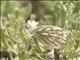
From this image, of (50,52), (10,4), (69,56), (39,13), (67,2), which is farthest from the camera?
(39,13)

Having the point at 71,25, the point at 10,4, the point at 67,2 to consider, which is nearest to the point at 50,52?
the point at 71,25

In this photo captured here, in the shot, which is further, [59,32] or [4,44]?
[4,44]

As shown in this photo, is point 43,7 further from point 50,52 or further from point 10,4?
point 50,52

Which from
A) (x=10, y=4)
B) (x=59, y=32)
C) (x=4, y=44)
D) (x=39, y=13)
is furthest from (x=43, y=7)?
(x=59, y=32)

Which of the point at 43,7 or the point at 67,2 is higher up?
the point at 67,2

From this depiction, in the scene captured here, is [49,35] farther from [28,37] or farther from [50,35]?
[28,37]

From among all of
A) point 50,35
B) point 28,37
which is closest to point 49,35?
point 50,35

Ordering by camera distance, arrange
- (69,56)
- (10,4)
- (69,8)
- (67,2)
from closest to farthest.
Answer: (69,56), (69,8), (67,2), (10,4)

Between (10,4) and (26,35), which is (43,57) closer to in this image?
(26,35)

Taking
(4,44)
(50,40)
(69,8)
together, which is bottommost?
(4,44)
